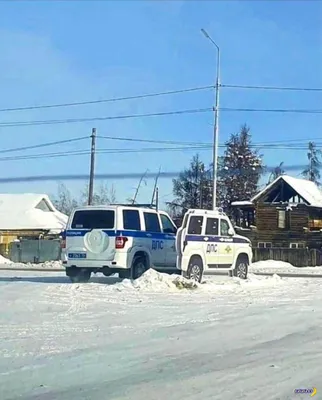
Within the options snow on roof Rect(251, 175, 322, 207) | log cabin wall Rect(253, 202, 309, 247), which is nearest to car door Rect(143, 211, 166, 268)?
log cabin wall Rect(253, 202, 309, 247)

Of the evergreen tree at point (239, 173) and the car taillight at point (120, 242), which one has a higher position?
the evergreen tree at point (239, 173)

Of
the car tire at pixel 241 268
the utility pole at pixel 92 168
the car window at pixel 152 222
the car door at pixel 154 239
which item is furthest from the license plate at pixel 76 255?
the utility pole at pixel 92 168

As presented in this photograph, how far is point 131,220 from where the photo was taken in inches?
747

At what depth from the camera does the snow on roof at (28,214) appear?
64.0 meters

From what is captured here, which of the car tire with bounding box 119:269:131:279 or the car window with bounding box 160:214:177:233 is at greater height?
the car window with bounding box 160:214:177:233

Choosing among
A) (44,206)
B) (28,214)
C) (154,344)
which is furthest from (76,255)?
(44,206)

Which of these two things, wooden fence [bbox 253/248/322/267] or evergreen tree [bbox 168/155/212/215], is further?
evergreen tree [bbox 168/155/212/215]

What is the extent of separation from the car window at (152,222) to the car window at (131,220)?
0.37 meters

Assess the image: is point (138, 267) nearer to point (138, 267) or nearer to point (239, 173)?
point (138, 267)

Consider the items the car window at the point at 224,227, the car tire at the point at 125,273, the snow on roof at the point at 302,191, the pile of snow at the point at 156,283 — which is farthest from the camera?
the snow on roof at the point at 302,191

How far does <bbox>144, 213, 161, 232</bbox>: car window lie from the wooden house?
38591 mm

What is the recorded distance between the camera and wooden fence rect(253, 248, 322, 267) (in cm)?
4469

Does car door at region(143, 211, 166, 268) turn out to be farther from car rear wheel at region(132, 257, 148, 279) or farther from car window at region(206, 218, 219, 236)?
car window at region(206, 218, 219, 236)

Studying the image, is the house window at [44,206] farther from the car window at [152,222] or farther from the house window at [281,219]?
the car window at [152,222]
